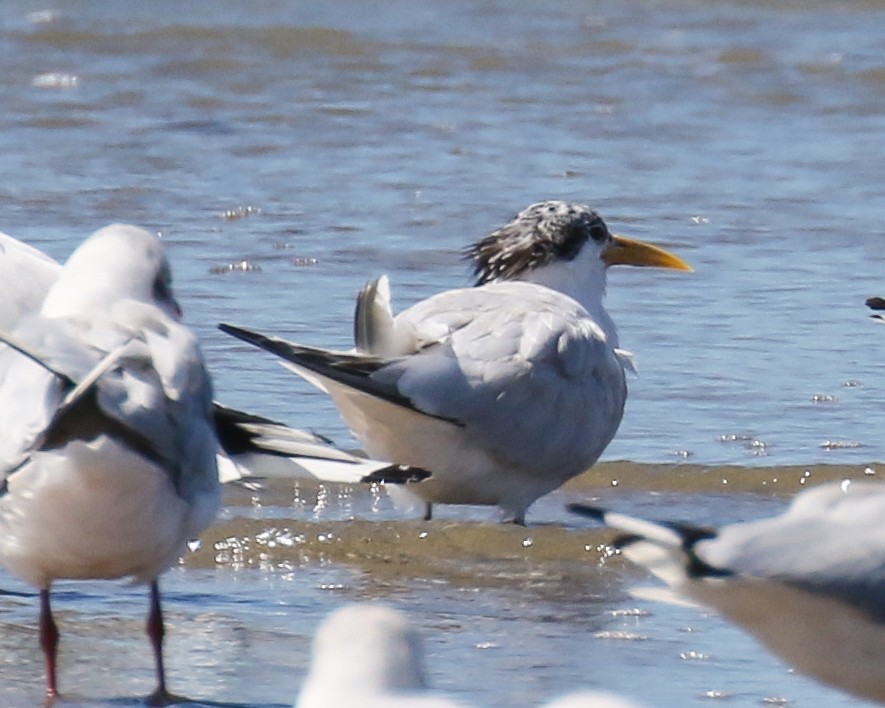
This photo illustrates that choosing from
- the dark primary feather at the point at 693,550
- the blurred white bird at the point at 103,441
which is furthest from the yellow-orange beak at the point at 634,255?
the dark primary feather at the point at 693,550

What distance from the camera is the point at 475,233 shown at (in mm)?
9531

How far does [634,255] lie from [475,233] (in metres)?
2.30

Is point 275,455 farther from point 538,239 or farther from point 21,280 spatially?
point 538,239

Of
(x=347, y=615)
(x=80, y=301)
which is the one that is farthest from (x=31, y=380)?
(x=347, y=615)

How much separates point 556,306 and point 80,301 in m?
2.12

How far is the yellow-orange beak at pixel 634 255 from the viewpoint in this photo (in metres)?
7.22

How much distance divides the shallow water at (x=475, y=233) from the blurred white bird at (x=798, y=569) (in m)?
0.85

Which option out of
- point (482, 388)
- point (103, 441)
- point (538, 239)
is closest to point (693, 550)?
point (103, 441)

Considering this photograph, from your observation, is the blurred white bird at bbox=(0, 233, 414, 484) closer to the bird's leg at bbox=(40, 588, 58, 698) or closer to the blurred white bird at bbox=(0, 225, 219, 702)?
the blurred white bird at bbox=(0, 225, 219, 702)

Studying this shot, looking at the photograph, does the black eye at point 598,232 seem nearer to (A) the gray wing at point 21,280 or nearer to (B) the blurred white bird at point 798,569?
(A) the gray wing at point 21,280

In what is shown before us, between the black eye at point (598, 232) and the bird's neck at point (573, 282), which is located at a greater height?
the black eye at point (598, 232)

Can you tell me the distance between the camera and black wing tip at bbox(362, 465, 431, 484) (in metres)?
4.85

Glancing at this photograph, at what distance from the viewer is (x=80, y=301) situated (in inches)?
172

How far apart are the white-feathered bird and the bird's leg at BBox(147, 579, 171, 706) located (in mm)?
1224
